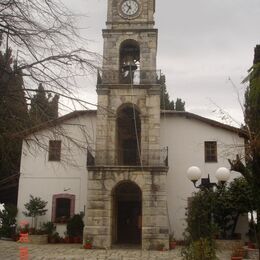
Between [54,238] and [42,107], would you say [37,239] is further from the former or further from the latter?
[42,107]

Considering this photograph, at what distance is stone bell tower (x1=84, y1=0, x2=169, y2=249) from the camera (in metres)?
21.1

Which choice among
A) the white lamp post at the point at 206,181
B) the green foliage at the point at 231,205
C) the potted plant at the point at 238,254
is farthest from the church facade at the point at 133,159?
the white lamp post at the point at 206,181

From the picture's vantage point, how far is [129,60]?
2398 centimetres

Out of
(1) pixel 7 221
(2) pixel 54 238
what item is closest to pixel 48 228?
(2) pixel 54 238

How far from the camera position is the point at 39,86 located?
5805 mm

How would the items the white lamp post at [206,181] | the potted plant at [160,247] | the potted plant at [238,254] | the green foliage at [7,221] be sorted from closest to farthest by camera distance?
the white lamp post at [206,181] → the potted plant at [238,254] → the potted plant at [160,247] → the green foliage at [7,221]

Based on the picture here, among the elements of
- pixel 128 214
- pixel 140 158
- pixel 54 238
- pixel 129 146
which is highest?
pixel 129 146

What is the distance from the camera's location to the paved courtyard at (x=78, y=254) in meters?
17.2

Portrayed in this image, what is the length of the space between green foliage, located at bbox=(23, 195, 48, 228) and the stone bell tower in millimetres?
3677

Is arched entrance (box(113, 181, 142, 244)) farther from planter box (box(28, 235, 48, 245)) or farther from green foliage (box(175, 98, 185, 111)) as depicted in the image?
green foliage (box(175, 98, 185, 111))

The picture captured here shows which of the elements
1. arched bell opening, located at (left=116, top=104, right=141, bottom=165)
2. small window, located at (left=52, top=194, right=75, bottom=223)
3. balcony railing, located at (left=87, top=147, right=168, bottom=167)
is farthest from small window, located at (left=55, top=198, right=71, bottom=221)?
arched bell opening, located at (left=116, top=104, right=141, bottom=165)

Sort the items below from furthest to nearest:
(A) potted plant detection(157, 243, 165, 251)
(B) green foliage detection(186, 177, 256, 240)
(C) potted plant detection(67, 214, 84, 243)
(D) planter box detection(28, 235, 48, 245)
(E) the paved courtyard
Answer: (C) potted plant detection(67, 214, 84, 243)
(D) planter box detection(28, 235, 48, 245)
(B) green foliage detection(186, 177, 256, 240)
(A) potted plant detection(157, 243, 165, 251)
(E) the paved courtyard

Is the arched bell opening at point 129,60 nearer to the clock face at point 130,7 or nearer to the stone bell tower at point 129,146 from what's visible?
the stone bell tower at point 129,146

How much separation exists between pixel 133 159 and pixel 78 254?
7975 millimetres
